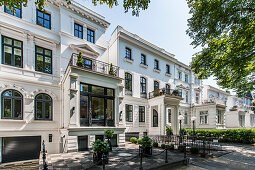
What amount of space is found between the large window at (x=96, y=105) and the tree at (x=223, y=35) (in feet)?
27.0

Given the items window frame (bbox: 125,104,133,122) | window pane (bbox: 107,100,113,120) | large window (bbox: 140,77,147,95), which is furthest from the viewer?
large window (bbox: 140,77,147,95)

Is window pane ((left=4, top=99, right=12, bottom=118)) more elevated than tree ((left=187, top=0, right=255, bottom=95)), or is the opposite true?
tree ((left=187, top=0, right=255, bottom=95))

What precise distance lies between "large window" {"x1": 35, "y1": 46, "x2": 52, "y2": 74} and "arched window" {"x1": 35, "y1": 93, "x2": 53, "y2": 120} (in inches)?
91.3

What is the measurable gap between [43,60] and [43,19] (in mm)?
3914

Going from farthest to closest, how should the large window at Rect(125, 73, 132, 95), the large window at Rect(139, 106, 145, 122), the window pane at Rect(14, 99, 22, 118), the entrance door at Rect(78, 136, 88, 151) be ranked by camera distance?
the large window at Rect(139, 106, 145, 122) → the large window at Rect(125, 73, 132, 95) → the entrance door at Rect(78, 136, 88, 151) → the window pane at Rect(14, 99, 22, 118)

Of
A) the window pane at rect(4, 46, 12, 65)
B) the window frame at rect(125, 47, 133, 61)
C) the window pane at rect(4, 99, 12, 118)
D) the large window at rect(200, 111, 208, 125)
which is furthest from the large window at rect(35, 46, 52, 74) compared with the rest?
the large window at rect(200, 111, 208, 125)

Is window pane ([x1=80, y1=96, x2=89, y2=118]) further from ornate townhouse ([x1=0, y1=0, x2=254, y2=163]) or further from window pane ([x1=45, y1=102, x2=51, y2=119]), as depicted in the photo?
window pane ([x1=45, y1=102, x2=51, y2=119])

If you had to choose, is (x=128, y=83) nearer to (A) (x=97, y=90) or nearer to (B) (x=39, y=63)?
(A) (x=97, y=90)

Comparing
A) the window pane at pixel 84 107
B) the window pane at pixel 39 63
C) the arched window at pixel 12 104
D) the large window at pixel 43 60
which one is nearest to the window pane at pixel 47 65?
the large window at pixel 43 60

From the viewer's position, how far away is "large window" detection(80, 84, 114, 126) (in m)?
11.7

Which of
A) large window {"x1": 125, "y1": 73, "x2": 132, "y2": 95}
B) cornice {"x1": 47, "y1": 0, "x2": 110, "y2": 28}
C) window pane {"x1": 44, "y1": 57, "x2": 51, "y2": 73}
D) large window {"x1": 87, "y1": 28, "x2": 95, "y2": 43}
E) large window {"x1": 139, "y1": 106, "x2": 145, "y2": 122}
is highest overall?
cornice {"x1": 47, "y1": 0, "x2": 110, "y2": 28}

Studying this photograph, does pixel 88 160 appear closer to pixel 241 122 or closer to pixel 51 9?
pixel 51 9

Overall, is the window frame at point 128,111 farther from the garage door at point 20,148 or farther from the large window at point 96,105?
the garage door at point 20,148

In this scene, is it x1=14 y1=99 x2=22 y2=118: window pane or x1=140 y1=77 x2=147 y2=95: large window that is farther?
x1=140 y1=77 x2=147 y2=95: large window
